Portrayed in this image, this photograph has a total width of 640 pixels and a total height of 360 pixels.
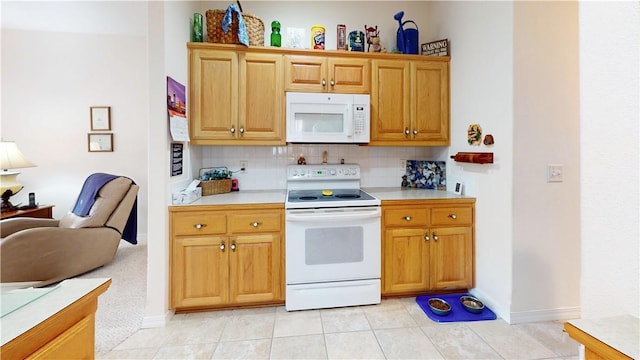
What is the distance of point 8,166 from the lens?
298 centimetres

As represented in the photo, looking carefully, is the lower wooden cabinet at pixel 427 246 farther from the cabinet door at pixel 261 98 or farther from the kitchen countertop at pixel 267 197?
the cabinet door at pixel 261 98

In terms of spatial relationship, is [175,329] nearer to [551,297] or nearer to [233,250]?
[233,250]

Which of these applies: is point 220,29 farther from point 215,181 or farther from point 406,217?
point 406,217

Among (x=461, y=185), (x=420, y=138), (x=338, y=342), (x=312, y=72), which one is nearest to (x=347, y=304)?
(x=338, y=342)

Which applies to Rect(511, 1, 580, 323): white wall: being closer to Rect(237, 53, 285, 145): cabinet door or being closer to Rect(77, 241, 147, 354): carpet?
Rect(237, 53, 285, 145): cabinet door

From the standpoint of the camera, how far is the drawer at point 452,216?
91.4 inches

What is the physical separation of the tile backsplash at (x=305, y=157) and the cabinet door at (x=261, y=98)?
0.38 metres

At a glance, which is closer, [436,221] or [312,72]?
[436,221]

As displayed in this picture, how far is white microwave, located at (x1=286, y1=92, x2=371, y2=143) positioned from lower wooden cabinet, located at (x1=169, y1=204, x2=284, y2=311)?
74 centimetres

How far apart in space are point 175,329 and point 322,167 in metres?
1.78

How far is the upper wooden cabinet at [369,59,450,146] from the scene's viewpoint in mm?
2582

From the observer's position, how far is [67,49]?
358 centimetres

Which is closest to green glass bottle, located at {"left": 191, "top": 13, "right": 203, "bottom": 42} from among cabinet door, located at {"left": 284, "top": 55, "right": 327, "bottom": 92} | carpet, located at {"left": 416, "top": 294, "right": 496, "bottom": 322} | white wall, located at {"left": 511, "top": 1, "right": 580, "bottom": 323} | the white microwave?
cabinet door, located at {"left": 284, "top": 55, "right": 327, "bottom": 92}

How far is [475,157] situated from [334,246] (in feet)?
4.48
